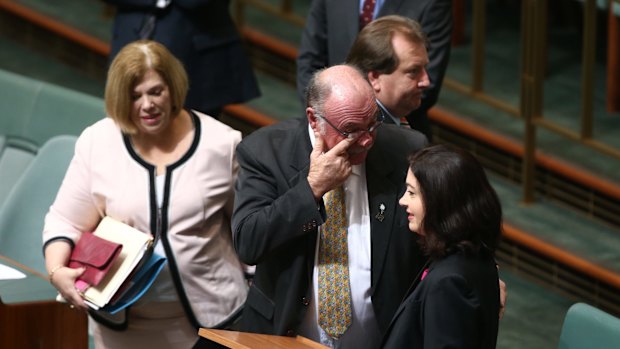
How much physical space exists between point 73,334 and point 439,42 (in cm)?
173

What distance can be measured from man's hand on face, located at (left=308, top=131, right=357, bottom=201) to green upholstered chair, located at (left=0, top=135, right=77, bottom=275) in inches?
66.8

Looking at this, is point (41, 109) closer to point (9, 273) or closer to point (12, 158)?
point (12, 158)

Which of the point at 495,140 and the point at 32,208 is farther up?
the point at 32,208

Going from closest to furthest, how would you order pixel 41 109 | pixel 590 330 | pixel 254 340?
pixel 254 340, pixel 590 330, pixel 41 109

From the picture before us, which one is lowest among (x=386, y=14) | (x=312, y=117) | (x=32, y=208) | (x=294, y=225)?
(x=32, y=208)

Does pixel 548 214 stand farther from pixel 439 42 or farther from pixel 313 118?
pixel 313 118

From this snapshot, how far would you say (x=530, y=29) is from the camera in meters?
5.59

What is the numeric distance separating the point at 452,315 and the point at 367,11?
6.43 ft

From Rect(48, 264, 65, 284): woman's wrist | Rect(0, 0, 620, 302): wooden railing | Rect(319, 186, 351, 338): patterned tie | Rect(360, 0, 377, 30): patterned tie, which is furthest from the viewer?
Rect(0, 0, 620, 302): wooden railing

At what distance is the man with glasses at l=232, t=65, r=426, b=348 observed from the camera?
3.34 metres

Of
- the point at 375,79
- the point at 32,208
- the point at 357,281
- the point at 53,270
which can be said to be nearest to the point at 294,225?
the point at 357,281

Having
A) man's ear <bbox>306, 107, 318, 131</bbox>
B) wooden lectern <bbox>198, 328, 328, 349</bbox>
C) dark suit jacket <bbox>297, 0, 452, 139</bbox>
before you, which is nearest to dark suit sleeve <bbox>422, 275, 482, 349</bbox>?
wooden lectern <bbox>198, 328, 328, 349</bbox>

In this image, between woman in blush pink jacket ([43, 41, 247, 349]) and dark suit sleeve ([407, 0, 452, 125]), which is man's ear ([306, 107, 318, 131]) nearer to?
woman in blush pink jacket ([43, 41, 247, 349])

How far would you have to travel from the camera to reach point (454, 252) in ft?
10.2
